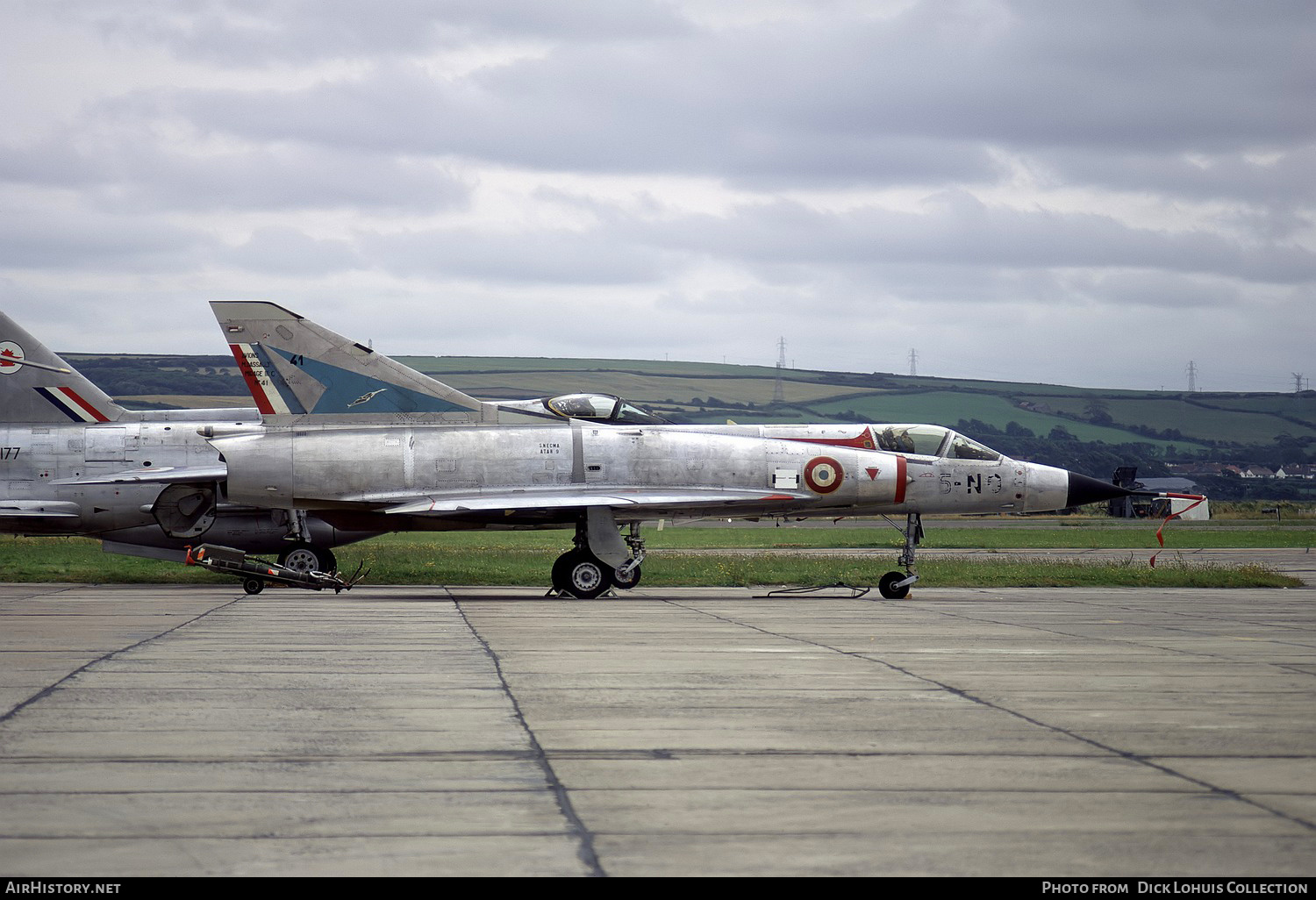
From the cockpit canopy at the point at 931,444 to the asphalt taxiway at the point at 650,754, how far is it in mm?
8177

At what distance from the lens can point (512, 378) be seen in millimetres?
149000

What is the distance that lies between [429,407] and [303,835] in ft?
52.5

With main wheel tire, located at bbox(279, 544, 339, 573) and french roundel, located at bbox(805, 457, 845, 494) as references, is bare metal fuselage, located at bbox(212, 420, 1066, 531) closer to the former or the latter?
french roundel, located at bbox(805, 457, 845, 494)

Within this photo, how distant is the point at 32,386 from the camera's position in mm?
23297

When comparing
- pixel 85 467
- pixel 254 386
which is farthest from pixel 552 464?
pixel 85 467

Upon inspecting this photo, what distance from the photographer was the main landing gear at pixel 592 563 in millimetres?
19531

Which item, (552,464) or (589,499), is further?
(552,464)

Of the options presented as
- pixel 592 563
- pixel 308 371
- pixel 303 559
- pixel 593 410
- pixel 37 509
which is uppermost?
pixel 308 371

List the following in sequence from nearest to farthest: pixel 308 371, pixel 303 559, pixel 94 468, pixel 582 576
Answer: pixel 582 576 → pixel 308 371 → pixel 303 559 → pixel 94 468

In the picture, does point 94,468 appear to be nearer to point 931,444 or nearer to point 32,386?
point 32,386

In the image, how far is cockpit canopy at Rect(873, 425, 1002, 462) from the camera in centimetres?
2123

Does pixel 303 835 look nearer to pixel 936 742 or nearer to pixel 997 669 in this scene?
pixel 936 742

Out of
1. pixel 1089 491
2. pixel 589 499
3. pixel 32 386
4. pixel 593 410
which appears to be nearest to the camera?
pixel 589 499

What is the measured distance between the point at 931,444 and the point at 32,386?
16086 millimetres
